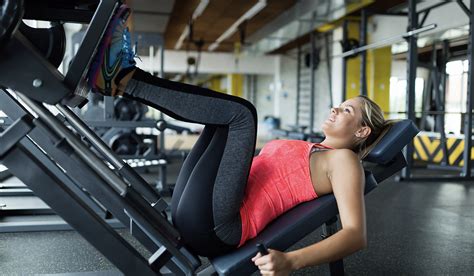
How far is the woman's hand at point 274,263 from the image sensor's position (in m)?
0.99

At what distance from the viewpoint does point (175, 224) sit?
125 centimetres

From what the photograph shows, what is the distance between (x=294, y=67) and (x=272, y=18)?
459cm

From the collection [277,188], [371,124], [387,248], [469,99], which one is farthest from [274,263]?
[469,99]

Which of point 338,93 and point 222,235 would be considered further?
point 338,93

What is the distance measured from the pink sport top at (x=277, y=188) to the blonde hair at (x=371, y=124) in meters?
0.16

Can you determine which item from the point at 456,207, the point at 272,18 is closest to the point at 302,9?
the point at 272,18

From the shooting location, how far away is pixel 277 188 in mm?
1252

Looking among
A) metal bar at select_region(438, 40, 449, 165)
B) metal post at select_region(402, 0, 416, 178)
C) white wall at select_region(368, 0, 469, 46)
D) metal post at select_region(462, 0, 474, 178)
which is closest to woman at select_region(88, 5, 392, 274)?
metal post at select_region(402, 0, 416, 178)

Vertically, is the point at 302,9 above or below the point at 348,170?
above

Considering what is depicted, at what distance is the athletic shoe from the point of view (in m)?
0.98

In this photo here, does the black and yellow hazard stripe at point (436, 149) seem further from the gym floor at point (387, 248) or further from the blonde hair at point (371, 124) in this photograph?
the blonde hair at point (371, 124)

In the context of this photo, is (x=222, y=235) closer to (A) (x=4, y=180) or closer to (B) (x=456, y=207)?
(B) (x=456, y=207)

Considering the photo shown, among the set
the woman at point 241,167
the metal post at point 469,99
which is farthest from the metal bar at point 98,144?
the metal post at point 469,99

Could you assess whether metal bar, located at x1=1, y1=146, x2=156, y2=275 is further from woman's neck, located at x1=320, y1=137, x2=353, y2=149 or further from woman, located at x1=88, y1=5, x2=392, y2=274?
woman's neck, located at x1=320, y1=137, x2=353, y2=149
